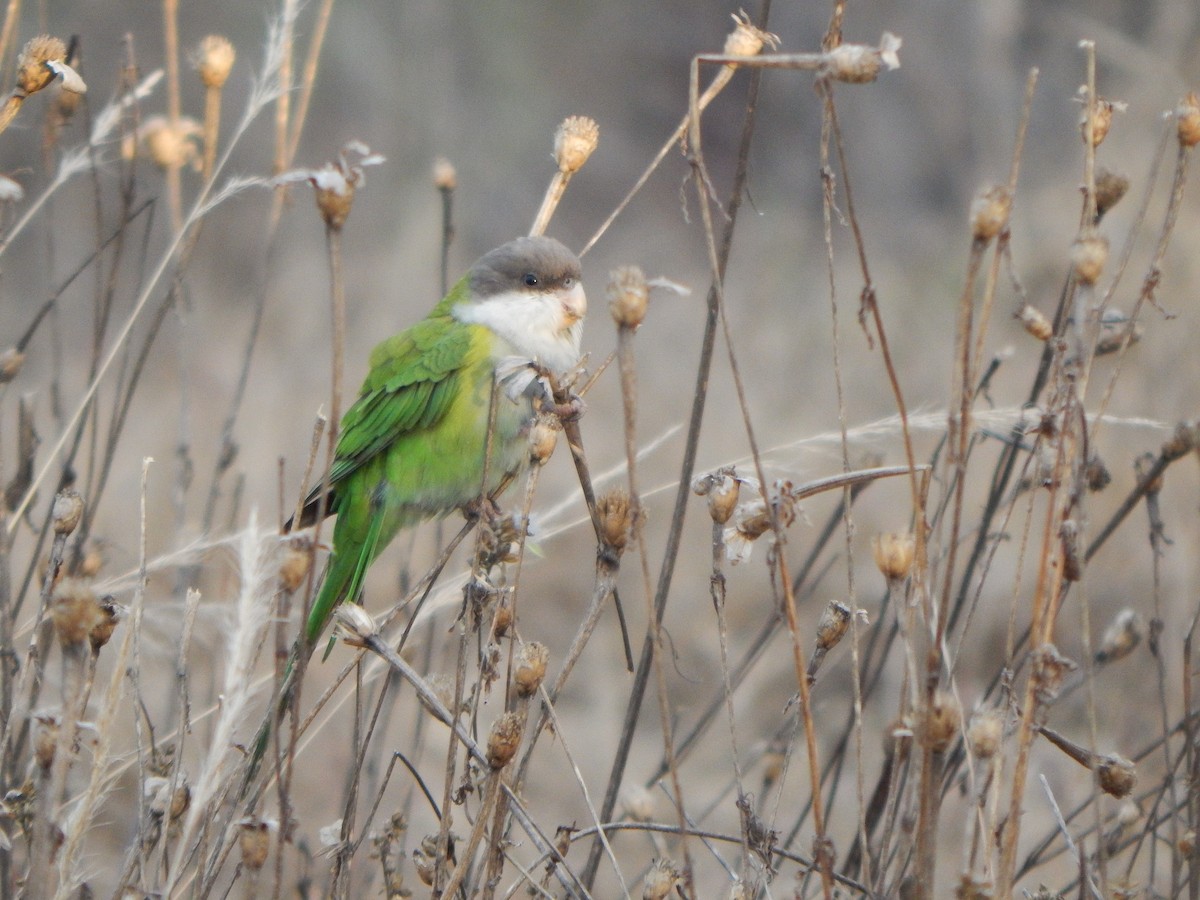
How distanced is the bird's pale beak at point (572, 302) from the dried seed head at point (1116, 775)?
5.95 feet

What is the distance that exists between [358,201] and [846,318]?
379 centimetres

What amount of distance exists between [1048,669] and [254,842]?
920 mm

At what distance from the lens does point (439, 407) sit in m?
2.82

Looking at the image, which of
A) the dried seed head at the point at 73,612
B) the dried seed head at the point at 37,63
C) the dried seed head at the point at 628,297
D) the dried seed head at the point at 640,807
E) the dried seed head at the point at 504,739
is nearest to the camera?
the dried seed head at the point at 73,612

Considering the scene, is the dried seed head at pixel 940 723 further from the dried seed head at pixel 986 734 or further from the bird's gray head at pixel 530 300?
the bird's gray head at pixel 530 300

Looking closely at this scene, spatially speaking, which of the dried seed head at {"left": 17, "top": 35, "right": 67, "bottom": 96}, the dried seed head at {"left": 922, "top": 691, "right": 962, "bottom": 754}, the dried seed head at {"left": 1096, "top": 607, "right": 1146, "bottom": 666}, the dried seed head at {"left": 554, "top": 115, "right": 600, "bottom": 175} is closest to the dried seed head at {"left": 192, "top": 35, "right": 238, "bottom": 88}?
the dried seed head at {"left": 17, "top": 35, "right": 67, "bottom": 96}

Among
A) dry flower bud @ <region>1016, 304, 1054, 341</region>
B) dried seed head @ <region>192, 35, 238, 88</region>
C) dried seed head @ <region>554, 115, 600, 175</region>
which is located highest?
dried seed head @ <region>192, 35, 238, 88</region>

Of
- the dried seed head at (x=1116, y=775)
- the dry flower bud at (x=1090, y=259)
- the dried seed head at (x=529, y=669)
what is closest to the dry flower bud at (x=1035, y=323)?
the dry flower bud at (x=1090, y=259)

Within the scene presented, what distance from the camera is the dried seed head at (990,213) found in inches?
45.6

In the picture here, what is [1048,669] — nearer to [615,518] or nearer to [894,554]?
[894,554]

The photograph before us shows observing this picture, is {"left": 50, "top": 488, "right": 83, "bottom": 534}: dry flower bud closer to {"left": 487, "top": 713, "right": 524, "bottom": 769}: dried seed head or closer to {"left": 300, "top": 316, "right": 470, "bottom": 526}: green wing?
{"left": 487, "top": 713, "right": 524, "bottom": 769}: dried seed head

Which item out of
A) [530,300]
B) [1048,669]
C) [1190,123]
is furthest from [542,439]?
[530,300]

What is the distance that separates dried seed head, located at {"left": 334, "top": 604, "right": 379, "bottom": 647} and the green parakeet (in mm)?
1253

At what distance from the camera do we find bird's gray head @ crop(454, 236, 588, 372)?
2.87 m
